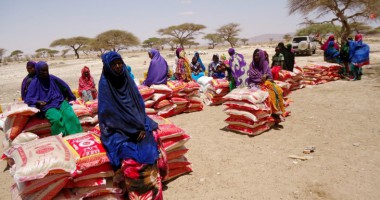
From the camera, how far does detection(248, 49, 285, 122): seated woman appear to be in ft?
18.1

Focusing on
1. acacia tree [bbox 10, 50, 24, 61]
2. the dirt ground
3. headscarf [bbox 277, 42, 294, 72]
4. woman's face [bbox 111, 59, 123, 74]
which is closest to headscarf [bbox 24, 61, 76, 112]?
the dirt ground

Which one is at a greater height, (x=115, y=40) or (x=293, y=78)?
(x=115, y=40)

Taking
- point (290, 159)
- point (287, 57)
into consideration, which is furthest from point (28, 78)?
point (287, 57)

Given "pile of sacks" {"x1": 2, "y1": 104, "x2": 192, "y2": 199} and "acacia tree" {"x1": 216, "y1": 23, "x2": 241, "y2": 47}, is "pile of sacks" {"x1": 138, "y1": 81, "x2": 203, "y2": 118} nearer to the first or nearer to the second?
"pile of sacks" {"x1": 2, "y1": 104, "x2": 192, "y2": 199}

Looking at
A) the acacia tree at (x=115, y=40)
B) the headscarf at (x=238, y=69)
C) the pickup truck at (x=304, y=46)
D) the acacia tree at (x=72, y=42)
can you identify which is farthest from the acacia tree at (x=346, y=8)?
the acacia tree at (x=72, y=42)

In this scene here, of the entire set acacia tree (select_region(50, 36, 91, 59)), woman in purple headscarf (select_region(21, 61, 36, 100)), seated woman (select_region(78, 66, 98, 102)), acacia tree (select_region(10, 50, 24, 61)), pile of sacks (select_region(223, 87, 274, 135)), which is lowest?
pile of sacks (select_region(223, 87, 274, 135))

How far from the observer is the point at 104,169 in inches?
118

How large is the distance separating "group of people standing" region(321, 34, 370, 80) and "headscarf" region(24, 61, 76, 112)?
32.2ft

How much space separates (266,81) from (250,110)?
90 centimetres

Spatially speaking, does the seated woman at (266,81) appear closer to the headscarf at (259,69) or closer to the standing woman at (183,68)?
the headscarf at (259,69)

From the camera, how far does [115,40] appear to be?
1722 inches

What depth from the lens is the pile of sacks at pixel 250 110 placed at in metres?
5.10

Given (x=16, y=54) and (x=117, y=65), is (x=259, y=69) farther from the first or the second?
(x=16, y=54)

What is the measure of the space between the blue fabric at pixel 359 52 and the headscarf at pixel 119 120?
31.0 ft
